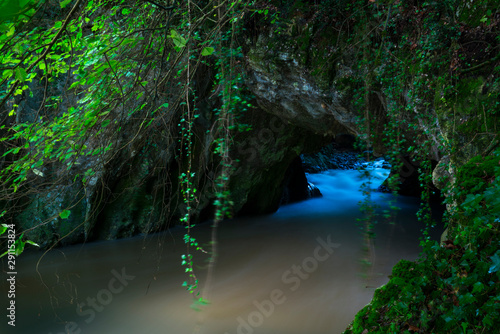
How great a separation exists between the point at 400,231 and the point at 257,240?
2.93 metres

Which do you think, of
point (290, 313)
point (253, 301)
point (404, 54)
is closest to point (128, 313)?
point (253, 301)

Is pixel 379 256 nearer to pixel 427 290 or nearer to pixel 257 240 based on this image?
pixel 257 240

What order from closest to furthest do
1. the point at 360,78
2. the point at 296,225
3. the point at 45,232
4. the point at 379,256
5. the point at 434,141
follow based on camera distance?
the point at 434,141
the point at 360,78
the point at 379,256
the point at 45,232
the point at 296,225

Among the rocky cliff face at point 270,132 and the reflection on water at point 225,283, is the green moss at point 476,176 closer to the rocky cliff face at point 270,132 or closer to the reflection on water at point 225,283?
the rocky cliff face at point 270,132

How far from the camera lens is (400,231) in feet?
22.4

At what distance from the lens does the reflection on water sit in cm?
385

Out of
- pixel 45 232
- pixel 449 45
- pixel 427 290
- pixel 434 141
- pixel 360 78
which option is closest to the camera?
pixel 427 290

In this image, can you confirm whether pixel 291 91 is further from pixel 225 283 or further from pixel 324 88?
pixel 225 283

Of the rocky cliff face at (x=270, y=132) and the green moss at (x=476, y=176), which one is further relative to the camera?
the rocky cliff face at (x=270, y=132)

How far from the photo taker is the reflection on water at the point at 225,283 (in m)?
3.85

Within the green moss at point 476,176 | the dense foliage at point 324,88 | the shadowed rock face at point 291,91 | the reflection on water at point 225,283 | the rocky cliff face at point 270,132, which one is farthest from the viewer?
the shadowed rock face at point 291,91

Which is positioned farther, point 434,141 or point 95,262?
point 95,262

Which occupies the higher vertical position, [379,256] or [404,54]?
[404,54]

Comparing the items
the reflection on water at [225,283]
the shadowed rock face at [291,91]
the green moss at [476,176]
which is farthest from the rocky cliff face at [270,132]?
the green moss at [476,176]
